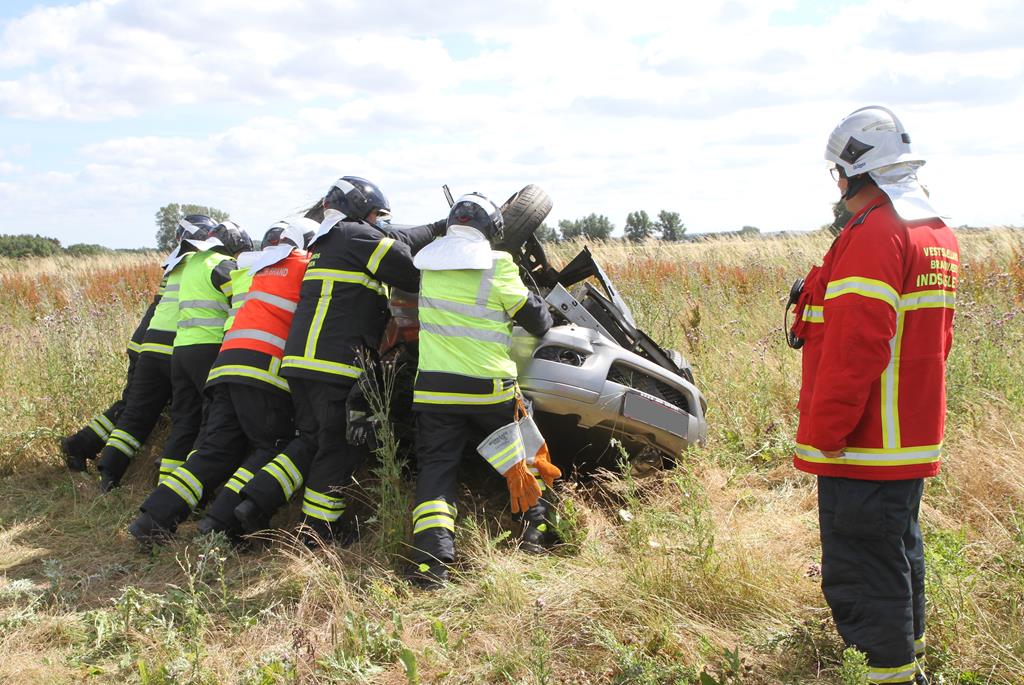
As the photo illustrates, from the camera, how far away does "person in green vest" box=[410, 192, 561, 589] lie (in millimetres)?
4770

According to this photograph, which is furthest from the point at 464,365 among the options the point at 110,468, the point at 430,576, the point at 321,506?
the point at 110,468

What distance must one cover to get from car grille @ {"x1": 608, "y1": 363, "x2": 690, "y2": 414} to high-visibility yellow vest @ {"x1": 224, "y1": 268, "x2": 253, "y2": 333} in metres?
2.56

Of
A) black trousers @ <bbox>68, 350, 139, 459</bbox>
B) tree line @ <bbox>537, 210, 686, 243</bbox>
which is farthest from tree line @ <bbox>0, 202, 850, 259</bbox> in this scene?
black trousers @ <bbox>68, 350, 139, 459</bbox>

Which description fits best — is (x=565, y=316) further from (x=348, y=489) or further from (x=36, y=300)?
(x=36, y=300)

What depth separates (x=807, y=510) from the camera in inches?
205

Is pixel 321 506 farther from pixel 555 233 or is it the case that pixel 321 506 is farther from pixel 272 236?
pixel 555 233

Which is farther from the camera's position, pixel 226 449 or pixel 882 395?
pixel 226 449

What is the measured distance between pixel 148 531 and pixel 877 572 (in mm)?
4251

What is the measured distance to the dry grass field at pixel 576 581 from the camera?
11.5 feet

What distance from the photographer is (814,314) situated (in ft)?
10.8

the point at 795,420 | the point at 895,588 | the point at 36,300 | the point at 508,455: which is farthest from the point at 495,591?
the point at 36,300

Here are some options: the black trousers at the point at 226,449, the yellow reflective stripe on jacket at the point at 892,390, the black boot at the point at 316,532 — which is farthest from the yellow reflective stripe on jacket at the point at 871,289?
the black trousers at the point at 226,449

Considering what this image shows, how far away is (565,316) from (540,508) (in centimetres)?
119

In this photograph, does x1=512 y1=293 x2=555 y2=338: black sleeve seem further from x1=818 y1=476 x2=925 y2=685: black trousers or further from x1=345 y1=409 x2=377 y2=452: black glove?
x1=818 y1=476 x2=925 y2=685: black trousers
